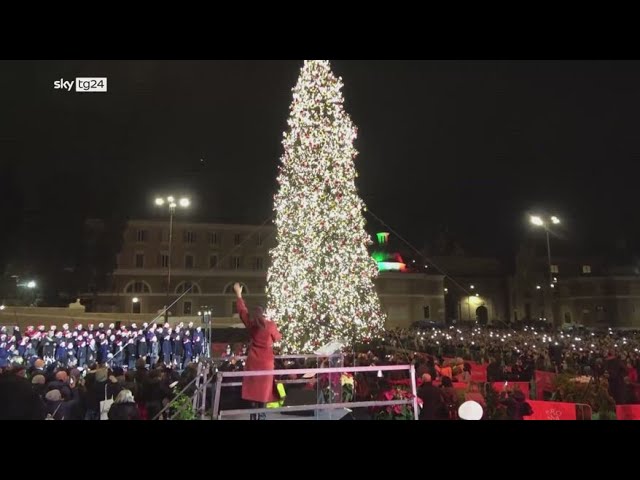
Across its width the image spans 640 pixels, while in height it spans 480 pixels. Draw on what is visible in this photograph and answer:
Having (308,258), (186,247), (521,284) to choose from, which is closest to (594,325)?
(521,284)

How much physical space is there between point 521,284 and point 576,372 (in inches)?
2366

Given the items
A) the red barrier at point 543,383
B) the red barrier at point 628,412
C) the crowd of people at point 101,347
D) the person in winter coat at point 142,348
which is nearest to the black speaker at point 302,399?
the red barrier at point 628,412

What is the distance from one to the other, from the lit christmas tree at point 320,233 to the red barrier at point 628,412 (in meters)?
8.68

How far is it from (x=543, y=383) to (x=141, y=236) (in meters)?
45.6

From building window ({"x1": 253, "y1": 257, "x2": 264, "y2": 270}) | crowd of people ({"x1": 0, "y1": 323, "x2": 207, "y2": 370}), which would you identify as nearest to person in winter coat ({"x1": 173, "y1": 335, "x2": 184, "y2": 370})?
crowd of people ({"x1": 0, "y1": 323, "x2": 207, "y2": 370})

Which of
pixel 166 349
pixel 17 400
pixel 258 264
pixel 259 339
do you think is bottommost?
pixel 166 349

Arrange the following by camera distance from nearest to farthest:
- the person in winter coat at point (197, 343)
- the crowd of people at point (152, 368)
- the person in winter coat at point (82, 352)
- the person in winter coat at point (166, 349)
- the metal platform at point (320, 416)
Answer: the metal platform at point (320, 416) → the crowd of people at point (152, 368) → the person in winter coat at point (82, 352) → the person in winter coat at point (166, 349) → the person in winter coat at point (197, 343)

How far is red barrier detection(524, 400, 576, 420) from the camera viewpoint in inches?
319

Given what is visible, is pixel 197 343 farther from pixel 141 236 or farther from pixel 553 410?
pixel 141 236

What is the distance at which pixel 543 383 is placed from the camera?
11375mm

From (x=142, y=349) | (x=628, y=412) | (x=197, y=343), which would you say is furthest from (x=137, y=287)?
(x=628, y=412)

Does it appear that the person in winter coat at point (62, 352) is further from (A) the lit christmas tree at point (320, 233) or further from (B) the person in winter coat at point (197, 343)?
(A) the lit christmas tree at point (320, 233)

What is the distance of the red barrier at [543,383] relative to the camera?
11.1m

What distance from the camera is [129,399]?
684 centimetres
